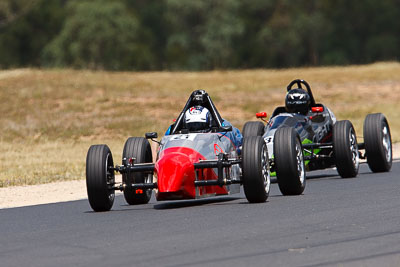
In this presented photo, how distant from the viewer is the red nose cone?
Answer: 13.1m

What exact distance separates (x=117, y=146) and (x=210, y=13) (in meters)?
58.1

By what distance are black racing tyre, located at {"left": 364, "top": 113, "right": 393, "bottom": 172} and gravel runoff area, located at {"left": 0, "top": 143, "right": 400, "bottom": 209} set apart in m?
5.55

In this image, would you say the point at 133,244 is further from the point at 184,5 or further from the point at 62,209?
the point at 184,5

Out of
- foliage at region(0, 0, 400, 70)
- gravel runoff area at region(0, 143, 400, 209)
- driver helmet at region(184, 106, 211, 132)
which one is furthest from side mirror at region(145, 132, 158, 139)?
foliage at region(0, 0, 400, 70)

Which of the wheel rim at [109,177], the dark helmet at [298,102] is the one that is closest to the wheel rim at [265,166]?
the wheel rim at [109,177]

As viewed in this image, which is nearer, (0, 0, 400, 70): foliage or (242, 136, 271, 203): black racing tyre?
(242, 136, 271, 203): black racing tyre

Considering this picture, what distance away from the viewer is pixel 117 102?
143ft

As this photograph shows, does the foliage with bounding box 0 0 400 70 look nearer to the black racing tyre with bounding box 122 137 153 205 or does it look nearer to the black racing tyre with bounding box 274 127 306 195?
the black racing tyre with bounding box 122 137 153 205

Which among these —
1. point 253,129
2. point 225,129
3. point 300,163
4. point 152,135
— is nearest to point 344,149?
point 253,129

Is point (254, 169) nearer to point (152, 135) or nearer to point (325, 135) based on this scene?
point (152, 135)

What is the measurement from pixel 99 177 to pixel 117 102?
30.3 m

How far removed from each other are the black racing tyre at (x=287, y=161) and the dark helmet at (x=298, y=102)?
4.61m

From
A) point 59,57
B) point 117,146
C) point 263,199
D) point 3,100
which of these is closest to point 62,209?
point 263,199

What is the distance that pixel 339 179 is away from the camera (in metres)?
18.4
